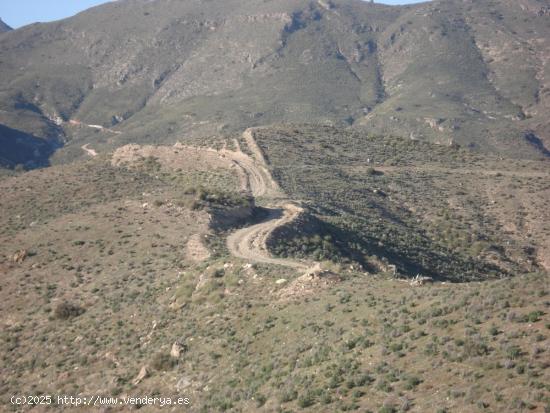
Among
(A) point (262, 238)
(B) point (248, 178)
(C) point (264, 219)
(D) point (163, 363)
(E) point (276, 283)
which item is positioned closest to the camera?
(D) point (163, 363)

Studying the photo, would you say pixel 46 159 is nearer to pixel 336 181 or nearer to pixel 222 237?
pixel 336 181

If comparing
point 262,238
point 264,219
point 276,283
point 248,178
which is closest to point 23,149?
point 248,178

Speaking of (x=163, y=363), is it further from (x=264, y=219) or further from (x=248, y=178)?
(x=248, y=178)

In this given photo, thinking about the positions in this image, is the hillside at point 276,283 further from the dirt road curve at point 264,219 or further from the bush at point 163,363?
the dirt road curve at point 264,219

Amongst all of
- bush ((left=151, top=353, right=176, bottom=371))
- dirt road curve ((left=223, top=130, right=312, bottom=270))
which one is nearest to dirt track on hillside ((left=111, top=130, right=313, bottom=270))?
dirt road curve ((left=223, top=130, right=312, bottom=270))

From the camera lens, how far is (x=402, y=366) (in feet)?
69.5

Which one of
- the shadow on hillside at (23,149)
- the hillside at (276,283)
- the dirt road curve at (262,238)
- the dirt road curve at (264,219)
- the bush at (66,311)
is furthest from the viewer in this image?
the shadow on hillside at (23,149)

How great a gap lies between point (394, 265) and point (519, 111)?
14278 cm

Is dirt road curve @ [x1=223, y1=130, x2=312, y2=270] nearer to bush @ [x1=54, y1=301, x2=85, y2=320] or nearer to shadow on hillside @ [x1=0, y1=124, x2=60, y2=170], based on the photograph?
bush @ [x1=54, y1=301, x2=85, y2=320]

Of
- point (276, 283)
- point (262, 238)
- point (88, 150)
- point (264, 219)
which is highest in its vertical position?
point (88, 150)

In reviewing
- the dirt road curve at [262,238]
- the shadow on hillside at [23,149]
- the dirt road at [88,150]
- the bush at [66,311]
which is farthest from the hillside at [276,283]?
the shadow on hillside at [23,149]

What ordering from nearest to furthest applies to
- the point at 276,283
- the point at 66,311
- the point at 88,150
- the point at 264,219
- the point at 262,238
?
the point at 276,283
the point at 66,311
the point at 262,238
the point at 264,219
the point at 88,150

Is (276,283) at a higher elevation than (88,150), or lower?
lower

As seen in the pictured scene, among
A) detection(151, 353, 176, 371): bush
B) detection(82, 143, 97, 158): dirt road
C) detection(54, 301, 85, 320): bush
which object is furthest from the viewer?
detection(82, 143, 97, 158): dirt road
